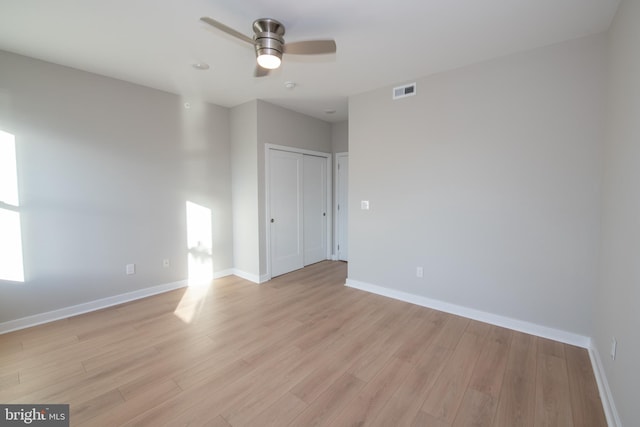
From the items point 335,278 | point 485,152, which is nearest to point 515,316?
point 485,152

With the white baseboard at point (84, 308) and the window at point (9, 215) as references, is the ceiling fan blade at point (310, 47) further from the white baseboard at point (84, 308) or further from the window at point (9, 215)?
the white baseboard at point (84, 308)

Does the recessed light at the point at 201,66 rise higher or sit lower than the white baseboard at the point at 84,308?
higher

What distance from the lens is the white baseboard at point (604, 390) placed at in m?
1.60

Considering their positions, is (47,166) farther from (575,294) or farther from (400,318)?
(575,294)

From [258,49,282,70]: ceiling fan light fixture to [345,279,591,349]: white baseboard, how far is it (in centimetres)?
297

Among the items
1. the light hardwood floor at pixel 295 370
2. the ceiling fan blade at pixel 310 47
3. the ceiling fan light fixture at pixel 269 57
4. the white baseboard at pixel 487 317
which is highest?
the ceiling fan blade at pixel 310 47

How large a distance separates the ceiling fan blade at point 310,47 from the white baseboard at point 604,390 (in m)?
2.96

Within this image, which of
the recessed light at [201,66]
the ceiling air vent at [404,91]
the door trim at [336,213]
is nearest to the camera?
the recessed light at [201,66]

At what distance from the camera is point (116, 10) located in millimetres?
1998

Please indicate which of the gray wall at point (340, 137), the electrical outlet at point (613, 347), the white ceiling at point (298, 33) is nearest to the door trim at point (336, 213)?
the gray wall at point (340, 137)

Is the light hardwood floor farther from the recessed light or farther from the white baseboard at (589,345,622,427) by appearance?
the recessed light

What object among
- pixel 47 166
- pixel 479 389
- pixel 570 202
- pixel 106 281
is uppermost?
pixel 47 166

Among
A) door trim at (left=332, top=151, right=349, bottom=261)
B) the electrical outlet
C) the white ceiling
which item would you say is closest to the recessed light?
the white ceiling

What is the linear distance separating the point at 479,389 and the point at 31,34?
464 centimetres
